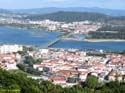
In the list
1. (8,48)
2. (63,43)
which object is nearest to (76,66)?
(8,48)

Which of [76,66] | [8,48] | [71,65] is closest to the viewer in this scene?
[76,66]

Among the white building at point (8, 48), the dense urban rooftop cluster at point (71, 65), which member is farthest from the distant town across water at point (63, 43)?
the dense urban rooftop cluster at point (71, 65)

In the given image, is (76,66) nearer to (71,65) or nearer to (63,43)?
(71,65)

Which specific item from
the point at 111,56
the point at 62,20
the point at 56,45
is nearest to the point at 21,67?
the point at 111,56

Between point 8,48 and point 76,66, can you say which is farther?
point 8,48

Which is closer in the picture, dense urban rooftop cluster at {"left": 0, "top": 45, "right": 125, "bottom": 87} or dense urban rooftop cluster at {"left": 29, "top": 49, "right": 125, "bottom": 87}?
dense urban rooftop cluster at {"left": 29, "top": 49, "right": 125, "bottom": 87}

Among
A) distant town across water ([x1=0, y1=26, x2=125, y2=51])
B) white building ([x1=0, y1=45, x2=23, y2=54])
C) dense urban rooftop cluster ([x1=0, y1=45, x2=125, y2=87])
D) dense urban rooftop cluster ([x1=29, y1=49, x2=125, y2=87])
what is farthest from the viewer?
distant town across water ([x1=0, y1=26, x2=125, y2=51])

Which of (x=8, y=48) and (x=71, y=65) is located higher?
(x=71, y=65)

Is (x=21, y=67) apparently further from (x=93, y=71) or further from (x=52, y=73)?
(x=93, y=71)

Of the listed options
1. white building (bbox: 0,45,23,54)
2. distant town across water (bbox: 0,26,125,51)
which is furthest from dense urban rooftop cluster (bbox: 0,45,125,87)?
distant town across water (bbox: 0,26,125,51)

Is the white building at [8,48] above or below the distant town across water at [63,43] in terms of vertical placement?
above

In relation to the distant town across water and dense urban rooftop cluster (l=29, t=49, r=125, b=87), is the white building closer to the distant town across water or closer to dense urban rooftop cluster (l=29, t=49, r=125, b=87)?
dense urban rooftop cluster (l=29, t=49, r=125, b=87)

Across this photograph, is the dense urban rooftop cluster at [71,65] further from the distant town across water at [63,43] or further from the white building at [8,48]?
the distant town across water at [63,43]
